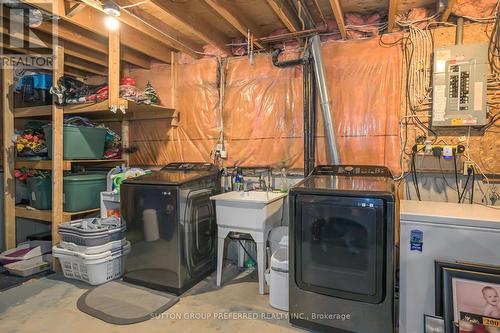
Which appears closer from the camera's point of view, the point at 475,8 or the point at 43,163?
the point at 475,8

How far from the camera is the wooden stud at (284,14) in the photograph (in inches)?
91.3

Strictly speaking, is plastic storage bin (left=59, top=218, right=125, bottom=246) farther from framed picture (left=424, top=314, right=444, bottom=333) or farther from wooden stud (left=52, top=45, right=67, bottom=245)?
framed picture (left=424, top=314, right=444, bottom=333)

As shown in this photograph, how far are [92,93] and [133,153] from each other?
1009 mm

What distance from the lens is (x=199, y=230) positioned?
277 centimetres

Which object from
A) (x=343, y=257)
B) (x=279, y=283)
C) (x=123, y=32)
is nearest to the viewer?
(x=343, y=257)

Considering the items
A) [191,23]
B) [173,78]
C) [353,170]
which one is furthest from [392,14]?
[173,78]

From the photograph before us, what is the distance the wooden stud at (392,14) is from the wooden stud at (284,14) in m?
0.80

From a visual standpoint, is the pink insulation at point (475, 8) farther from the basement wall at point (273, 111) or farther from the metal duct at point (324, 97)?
the metal duct at point (324, 97)

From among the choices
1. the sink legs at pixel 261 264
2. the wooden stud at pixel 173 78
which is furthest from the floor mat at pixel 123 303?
the wooden stud at pixel 173 78

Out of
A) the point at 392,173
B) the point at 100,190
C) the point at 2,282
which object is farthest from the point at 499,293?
the point at 2,282

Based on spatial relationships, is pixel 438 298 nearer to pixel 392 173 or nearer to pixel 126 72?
pixel 392 173

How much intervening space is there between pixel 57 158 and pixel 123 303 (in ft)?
5.28

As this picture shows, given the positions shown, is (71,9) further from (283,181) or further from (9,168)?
(283,181)

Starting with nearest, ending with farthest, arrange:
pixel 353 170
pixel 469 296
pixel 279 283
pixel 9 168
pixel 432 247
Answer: pixel 469 296 → pixel 432 247 → pixel 279 283 → pixel 353 170 → pixel 9 168
